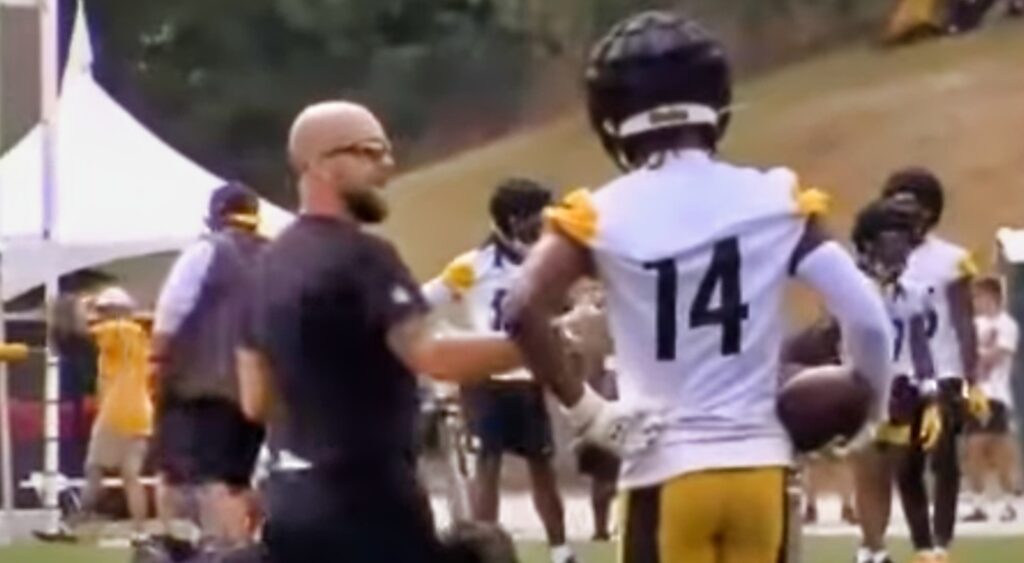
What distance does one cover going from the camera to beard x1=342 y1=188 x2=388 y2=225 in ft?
27.0

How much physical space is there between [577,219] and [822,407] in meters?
0.71

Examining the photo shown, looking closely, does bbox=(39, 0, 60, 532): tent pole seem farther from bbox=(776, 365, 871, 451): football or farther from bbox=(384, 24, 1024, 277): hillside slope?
bbox=(776, 365, 871, 451): football

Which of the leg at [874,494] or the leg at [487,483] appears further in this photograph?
the leg at [487,483]

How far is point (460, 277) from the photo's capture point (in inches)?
575

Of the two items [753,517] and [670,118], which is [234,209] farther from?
[753,517]

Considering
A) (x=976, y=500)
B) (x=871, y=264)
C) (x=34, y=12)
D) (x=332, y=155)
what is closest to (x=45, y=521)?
(x=34, y=12)

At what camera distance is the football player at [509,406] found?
641 inches

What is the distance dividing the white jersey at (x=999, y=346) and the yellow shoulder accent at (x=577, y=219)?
15.8m

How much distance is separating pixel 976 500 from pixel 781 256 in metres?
16.3

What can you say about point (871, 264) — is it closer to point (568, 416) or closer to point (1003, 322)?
point (568, 416)

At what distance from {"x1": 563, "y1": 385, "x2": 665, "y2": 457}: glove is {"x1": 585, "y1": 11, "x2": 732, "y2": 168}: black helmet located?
0.61 metres

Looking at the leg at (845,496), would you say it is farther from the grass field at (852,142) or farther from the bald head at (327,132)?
the bald head at (327,132)

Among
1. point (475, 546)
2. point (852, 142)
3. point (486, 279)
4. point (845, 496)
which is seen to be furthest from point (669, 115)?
point (852, 142)

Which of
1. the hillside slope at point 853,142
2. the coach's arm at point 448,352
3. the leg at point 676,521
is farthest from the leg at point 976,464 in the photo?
the leg at point 676,521
